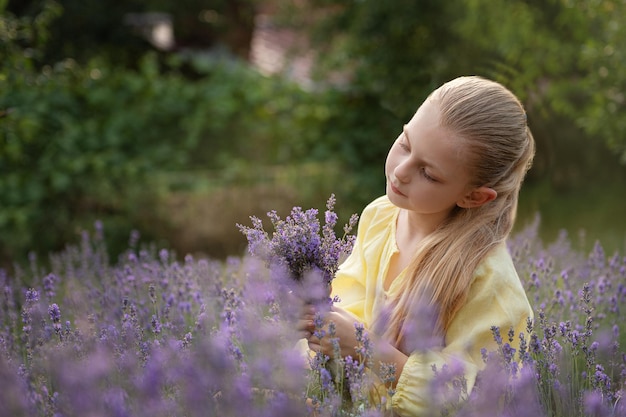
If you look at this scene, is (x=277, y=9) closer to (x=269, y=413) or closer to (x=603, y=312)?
(x=603, y=312)

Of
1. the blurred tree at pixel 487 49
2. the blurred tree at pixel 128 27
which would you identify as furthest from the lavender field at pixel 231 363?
the blurred tree at pixel 128 27

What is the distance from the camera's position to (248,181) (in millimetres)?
6781

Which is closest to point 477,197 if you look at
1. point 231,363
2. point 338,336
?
point 338,336

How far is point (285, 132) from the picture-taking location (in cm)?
677

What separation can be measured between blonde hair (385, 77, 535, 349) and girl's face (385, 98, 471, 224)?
3 cm

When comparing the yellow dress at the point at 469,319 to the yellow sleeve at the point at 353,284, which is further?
the yellow sleeve at the point at 353,284

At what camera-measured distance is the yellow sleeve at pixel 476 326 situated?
210 cm

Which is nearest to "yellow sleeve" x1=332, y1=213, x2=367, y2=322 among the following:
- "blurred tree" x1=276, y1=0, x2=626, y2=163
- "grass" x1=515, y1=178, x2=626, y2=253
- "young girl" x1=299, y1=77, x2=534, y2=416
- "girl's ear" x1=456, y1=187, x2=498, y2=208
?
"young girl" x1=299, y1=77, x2=534, y2=416

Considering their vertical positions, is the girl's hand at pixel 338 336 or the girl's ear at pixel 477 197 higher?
the girl's ear at pixel 477 197

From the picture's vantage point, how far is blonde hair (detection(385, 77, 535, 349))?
214cm

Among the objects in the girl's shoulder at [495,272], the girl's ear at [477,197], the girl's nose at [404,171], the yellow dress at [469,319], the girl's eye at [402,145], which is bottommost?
the yellow dress at [469,319]

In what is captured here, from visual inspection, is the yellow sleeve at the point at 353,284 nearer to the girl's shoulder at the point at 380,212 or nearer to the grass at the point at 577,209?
the girl's shoulder at the point at 380,212

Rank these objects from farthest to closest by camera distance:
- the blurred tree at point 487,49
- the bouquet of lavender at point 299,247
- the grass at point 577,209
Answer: the grass at point 577,209 < the blurred tree at point 487,49 < the bouquet of lavender at point 299,247

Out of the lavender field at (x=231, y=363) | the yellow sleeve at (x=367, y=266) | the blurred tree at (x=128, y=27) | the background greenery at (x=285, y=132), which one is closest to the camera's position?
the lavender field at (x=231, y=363)
